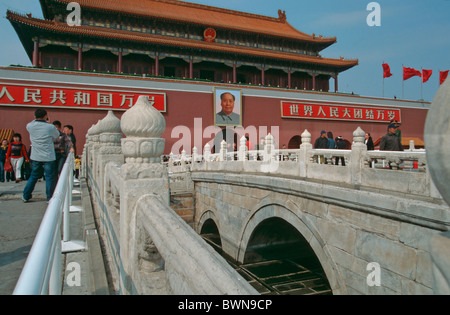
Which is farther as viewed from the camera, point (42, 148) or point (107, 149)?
point (107, 149)

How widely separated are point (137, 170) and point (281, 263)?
25.8 ft

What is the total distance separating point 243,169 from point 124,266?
6682 millimetres

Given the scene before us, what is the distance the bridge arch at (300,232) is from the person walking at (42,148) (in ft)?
15.0

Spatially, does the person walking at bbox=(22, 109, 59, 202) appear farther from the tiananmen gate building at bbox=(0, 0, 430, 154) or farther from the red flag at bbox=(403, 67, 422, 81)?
the red flag at bbox=(403, 67, 422, 81)

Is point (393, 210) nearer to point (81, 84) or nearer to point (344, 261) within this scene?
point (344, 261)

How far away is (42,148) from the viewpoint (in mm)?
4172

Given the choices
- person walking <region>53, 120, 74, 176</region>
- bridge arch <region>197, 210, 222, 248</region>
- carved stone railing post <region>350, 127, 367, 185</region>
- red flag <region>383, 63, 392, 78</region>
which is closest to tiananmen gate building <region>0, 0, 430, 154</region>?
red flag <region>383, 63, 392, 78</region>

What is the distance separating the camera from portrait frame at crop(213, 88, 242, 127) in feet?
56.9

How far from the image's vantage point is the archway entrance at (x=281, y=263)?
26.0 feet

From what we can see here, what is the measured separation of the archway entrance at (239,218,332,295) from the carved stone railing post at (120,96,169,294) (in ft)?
19.9

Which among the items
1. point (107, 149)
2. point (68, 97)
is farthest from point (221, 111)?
point (107, 149)

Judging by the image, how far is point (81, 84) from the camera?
14.9m

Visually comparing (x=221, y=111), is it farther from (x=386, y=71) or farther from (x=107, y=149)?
(x=107, y=149)
